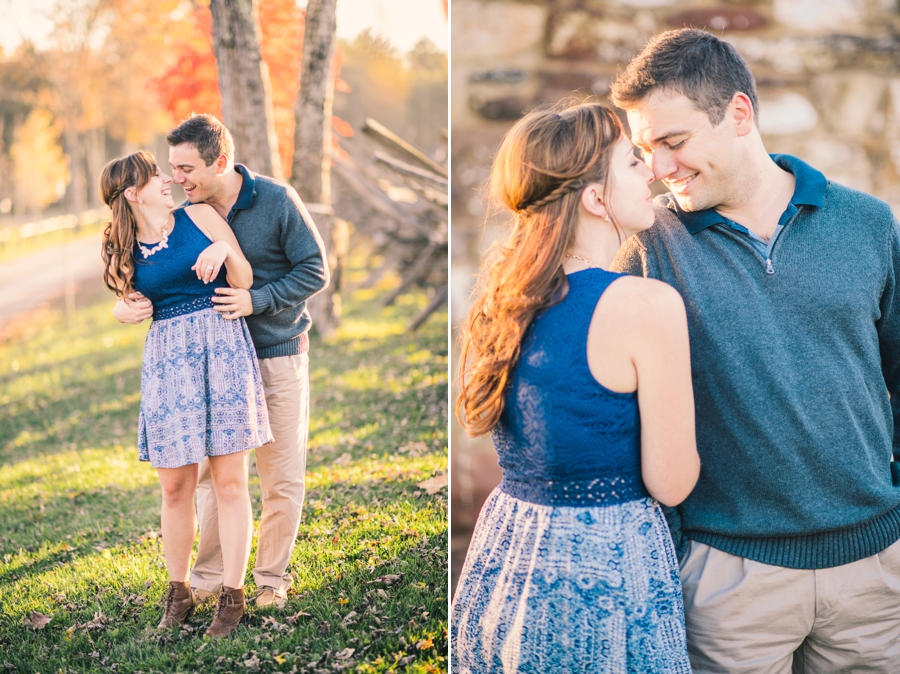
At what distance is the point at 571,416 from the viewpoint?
1.79 meters

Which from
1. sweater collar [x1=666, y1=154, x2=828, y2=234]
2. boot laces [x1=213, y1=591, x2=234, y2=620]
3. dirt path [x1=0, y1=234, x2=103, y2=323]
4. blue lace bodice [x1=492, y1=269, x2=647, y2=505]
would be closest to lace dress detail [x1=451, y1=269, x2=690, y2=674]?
blue lace bodice [x1=492, y1=269, x2=647, y2=505]

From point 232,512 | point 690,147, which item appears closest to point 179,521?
point 232,512

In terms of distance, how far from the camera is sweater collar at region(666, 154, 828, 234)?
2.16 m

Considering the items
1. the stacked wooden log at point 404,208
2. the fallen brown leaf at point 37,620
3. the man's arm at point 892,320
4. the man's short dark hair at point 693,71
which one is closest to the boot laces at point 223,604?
the fallen brown leaf at point 37,620

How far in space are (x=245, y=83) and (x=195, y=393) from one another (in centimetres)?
372

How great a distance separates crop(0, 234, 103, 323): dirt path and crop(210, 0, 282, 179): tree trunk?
8.29m

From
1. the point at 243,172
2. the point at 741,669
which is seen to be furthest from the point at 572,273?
the point at 243,172

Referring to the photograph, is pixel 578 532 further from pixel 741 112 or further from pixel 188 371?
pixel 188 371

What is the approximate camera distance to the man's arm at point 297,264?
2869mm

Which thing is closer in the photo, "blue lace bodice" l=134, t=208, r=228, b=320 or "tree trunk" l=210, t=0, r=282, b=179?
"blue lace bodice" l=134, t=208, r=228, b=320

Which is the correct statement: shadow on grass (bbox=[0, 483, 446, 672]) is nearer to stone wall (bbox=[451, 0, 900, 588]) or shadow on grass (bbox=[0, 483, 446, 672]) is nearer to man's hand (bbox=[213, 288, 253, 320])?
stone wall (bbox=[451, 0, 900, 588])

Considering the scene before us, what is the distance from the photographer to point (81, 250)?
20203mm

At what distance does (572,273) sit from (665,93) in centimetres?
73

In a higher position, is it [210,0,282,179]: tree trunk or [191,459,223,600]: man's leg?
[210,0,282,179]: tree trunk
